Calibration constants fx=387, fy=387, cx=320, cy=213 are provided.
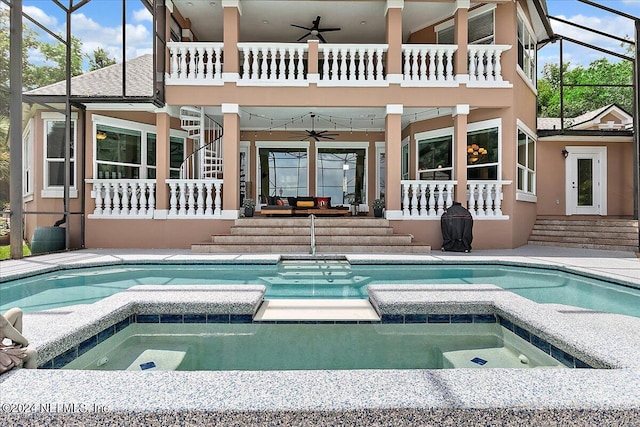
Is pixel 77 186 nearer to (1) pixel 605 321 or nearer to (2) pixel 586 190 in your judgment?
(1) pixel 605 321

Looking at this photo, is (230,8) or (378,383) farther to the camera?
(230,8)

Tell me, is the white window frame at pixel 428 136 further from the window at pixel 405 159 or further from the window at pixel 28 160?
the window at pixel 28 160

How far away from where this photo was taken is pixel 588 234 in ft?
33.4

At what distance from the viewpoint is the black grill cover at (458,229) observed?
8953 millimetres

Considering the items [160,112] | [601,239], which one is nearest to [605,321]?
[601,239]

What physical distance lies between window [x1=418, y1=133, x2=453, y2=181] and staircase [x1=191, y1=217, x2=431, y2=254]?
314cm

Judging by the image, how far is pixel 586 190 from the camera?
1282 centimetres

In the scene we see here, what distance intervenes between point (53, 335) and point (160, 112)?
315 inches

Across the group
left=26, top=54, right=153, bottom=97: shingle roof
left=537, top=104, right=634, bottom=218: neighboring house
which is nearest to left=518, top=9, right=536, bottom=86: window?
left=537, top=104, right=634, bottom=218: neighboring house

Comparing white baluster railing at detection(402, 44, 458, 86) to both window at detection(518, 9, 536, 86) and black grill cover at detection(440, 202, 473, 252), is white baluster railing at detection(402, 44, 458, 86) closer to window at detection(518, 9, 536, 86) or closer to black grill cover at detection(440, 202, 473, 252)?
window at detection(518, 9, 536, 86)

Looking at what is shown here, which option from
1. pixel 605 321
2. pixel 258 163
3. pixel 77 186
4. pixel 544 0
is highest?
pixel 544 0

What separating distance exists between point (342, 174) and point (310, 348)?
1156 cm

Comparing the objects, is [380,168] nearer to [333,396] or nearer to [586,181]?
[586,181]

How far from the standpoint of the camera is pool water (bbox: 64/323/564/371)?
→ 2.89m
